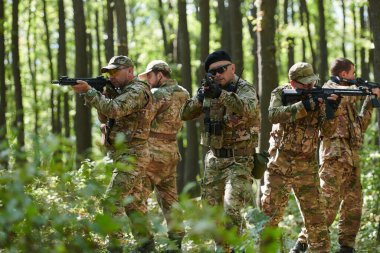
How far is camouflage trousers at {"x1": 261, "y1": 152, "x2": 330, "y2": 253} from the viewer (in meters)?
7.18

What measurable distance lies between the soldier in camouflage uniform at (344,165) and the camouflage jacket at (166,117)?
1.90 m

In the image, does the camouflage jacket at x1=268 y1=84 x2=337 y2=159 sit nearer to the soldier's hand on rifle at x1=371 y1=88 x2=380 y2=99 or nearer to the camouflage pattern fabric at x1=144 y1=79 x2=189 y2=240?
the soldier's hand on rifle at x1=371 y1=88 x2=380 y2=99

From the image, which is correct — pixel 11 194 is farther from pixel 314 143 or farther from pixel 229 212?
pixel 314 143

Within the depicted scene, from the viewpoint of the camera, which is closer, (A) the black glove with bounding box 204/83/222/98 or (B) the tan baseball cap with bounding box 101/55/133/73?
A: (A) the black glove with bounding box 204/83/222/98

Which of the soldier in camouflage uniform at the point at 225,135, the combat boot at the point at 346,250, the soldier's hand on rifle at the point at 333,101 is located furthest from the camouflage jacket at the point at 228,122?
the combat boot at the point at 346,250

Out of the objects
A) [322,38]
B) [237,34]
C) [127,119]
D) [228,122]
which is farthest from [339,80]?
[322,38]

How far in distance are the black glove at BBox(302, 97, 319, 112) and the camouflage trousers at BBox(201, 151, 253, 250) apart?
81 centimetres

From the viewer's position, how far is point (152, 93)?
8250 millimetres

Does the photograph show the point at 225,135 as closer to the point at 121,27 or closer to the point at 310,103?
the point at 310,103

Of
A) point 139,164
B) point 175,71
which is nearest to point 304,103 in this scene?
point 139,164

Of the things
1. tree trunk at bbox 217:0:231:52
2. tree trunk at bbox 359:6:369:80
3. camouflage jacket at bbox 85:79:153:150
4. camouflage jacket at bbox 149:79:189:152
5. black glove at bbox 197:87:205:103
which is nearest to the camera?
black glove at bbox 197:87:205:103

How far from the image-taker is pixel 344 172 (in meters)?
8.08

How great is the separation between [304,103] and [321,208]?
123 centimetres

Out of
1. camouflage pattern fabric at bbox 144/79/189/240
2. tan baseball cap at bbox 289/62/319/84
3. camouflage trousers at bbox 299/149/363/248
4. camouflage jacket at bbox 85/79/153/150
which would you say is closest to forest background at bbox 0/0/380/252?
camouflage jacket at bbox 85/79/153/150
